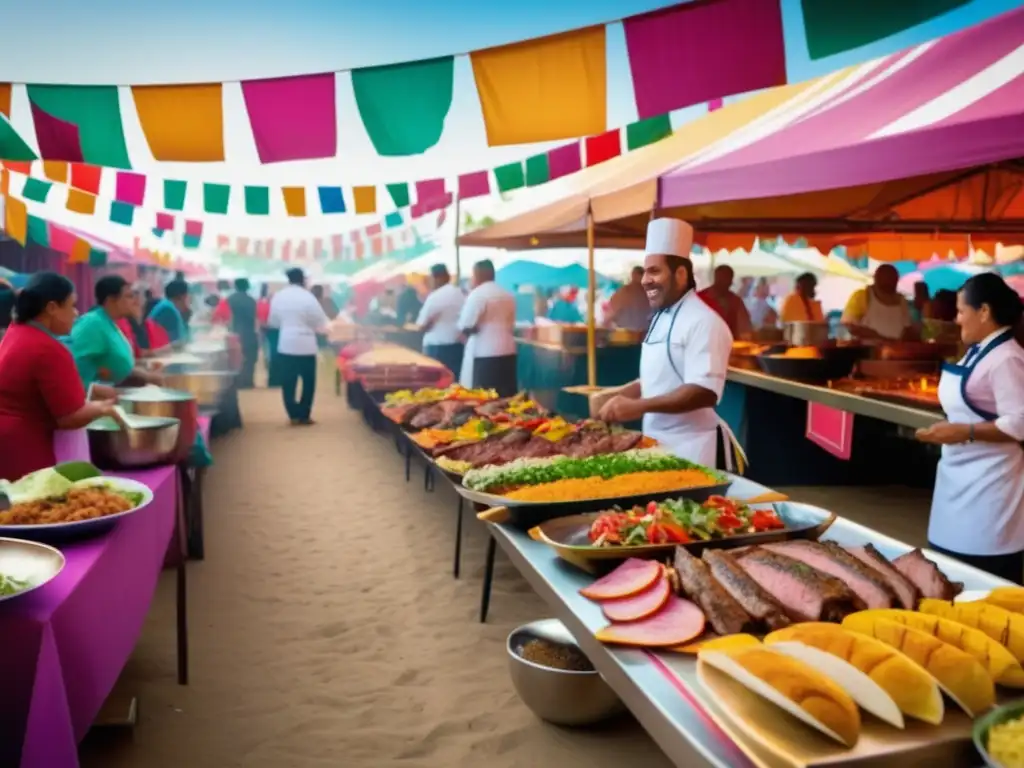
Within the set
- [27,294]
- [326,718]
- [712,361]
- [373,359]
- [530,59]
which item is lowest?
[326,718]

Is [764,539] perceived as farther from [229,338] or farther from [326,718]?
[229,338]

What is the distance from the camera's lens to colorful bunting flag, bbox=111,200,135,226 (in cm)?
1347

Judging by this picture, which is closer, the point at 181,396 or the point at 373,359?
the point at 181,396

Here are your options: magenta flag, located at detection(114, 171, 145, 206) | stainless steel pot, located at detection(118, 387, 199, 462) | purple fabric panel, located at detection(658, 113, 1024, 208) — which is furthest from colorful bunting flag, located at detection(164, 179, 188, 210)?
stainless steel pot, located at detection(118, 387, 199, 462)

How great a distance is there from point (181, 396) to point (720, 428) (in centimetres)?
238

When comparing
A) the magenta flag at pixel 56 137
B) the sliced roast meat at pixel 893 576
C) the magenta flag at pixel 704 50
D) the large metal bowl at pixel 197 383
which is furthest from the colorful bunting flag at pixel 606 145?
the sliced roast meat at pixel 893 576

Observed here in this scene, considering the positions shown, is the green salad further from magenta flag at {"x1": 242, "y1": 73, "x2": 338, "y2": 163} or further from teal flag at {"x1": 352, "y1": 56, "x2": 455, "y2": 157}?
magenta flag at {"x1": 242, "y1": 73, "x2": 338, "y2": 163}

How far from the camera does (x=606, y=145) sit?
852 centimetres

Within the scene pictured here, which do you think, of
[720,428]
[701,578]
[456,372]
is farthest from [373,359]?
[701,578]

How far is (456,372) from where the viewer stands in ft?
31.7

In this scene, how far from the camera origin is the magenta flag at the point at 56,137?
222 inches

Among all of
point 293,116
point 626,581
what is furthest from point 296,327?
point 626,581

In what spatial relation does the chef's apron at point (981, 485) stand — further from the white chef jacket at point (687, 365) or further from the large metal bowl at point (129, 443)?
the large metal bowl at point (129, 443)

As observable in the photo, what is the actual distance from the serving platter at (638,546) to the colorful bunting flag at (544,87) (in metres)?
2.91
